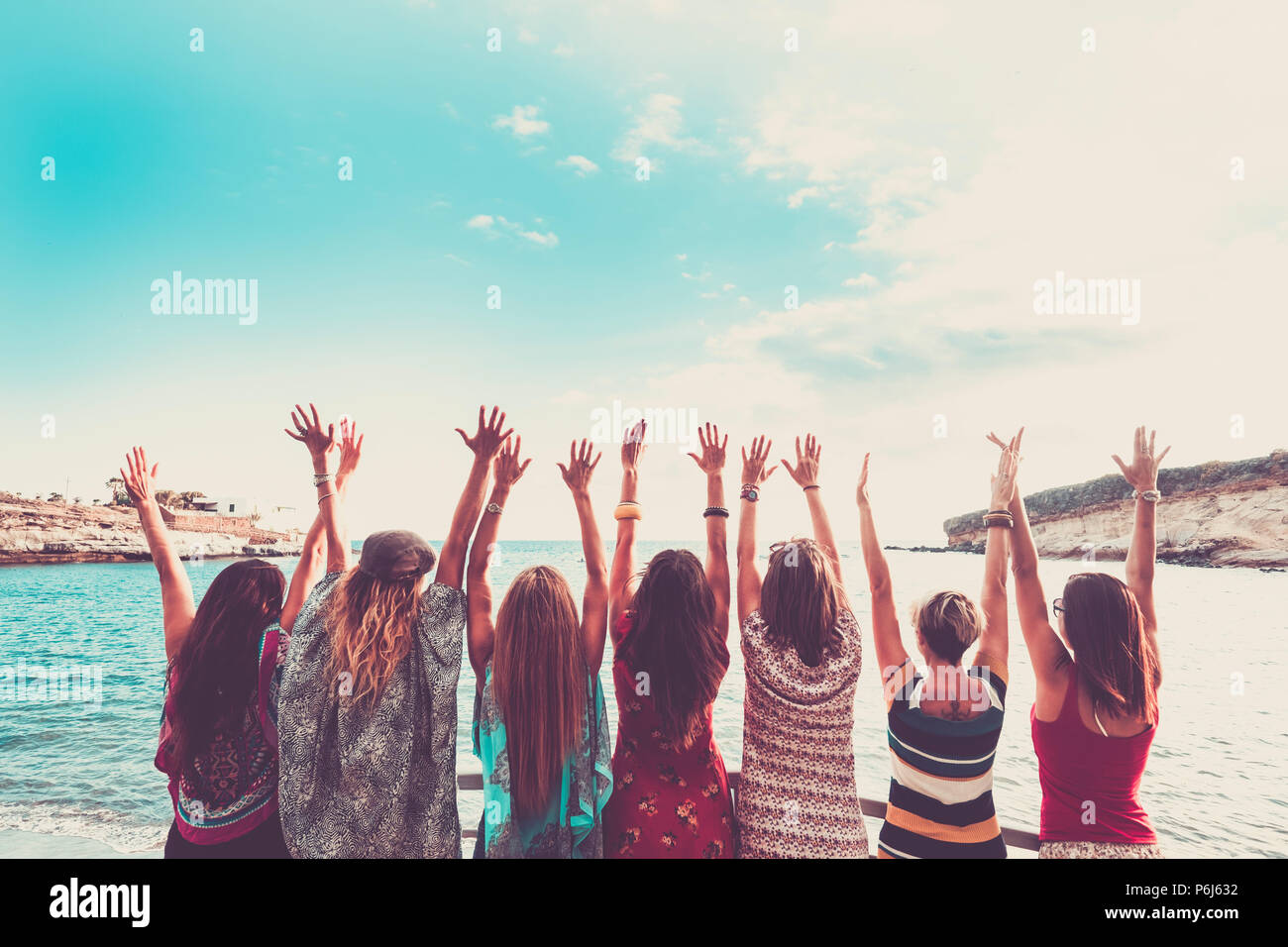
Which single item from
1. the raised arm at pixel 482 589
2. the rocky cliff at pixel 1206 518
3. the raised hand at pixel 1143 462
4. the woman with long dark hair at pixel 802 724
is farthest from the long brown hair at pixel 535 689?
the rocky cliff at pixel 1206 518

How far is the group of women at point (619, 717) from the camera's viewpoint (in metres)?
2.45

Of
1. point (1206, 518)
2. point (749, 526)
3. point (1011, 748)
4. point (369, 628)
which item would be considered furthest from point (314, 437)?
point (1206, 518)

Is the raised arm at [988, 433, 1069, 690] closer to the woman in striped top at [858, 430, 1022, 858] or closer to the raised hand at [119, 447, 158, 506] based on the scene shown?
the woman in striped top at [858, 430, 1022, 858]

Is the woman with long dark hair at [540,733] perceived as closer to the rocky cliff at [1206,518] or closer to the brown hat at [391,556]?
the brown hat at [391,556]

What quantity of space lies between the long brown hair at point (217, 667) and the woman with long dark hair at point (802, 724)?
82.6 inches

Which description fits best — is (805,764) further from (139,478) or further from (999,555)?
(139,478)

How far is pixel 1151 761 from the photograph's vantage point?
380 inches

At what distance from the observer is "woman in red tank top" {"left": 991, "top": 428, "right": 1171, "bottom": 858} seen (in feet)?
8.04

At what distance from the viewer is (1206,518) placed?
49031 millimetres

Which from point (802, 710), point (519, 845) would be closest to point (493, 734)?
point (519, 845)


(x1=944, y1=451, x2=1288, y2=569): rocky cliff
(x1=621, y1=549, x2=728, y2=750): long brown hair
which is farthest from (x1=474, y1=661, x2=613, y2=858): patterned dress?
(x1=944, y1=451, x2=1288, y2=569): rocky cliff

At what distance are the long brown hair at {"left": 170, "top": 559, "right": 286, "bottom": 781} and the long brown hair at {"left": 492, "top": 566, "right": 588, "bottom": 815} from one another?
1.01m

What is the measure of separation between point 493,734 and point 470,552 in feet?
2.57
